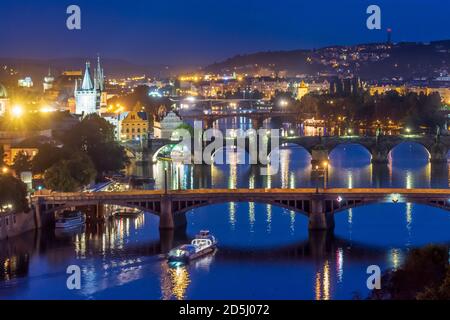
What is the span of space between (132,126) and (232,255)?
93.4 feet

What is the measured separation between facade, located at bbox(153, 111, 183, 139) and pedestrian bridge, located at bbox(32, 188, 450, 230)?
22731 mm

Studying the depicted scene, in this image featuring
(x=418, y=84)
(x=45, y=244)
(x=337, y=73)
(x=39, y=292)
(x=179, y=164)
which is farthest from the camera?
(x=337, y=73)

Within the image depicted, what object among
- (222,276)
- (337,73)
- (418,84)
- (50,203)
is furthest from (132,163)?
(337,73)

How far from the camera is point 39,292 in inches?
820

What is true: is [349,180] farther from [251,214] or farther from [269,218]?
[269,218]

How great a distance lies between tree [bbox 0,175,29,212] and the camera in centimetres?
2606

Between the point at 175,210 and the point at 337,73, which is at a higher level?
the point at 337,73

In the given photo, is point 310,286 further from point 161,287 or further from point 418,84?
point 418,84

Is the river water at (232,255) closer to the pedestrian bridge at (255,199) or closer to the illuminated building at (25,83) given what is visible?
the pedestrian bridge at (255,199)

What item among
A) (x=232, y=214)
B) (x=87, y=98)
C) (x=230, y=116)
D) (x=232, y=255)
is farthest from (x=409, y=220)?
(x=230, y=116)

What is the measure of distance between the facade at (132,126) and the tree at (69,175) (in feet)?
66.3

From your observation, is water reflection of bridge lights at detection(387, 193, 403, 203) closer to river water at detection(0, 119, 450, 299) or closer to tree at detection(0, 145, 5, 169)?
river water at detection(0, 119, 450, 299)

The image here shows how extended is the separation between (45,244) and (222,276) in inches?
204

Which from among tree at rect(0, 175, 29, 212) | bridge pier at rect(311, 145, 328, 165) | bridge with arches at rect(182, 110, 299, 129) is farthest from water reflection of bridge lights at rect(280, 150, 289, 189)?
bridge with arches at rect(182, 110, 299, 129)
